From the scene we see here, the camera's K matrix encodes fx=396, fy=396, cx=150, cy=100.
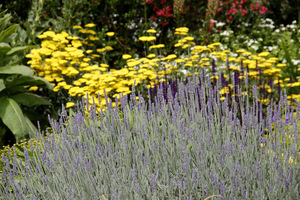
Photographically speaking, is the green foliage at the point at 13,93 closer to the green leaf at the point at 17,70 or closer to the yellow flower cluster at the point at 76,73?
the green leaf at the point at 17,70

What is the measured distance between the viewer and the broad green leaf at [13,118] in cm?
454

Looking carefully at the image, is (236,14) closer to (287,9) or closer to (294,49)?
(294,49)

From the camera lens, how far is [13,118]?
457 cm

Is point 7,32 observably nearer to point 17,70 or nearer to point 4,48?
point 4,48

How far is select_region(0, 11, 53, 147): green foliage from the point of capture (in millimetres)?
4555

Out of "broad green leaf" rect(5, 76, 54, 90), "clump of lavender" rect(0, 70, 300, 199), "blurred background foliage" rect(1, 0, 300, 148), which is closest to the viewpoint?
"clump of lavender" rect(0, 70, 300, 199)

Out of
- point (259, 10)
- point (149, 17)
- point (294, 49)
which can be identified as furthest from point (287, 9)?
point (149, 17)

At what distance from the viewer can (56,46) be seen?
5.50 meters

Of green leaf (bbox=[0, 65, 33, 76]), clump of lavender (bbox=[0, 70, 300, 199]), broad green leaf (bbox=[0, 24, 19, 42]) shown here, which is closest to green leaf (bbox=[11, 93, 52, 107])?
green leaf (bbox=[0, 65, 33, 76])

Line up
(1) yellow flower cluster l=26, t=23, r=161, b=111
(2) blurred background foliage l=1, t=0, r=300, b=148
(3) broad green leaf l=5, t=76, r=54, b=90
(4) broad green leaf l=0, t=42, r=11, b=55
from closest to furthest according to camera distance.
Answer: (4) broad green leaf l=0, t=42, r=11, b=55 → (3) broad green leaf l=5, t=76, r=54, b=90 → (1) yellow flower cluster l=26, t=23, r=161, b=111 → (2) blurred background foliage l=1, t=0, r=300, b=148

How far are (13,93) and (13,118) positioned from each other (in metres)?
0.67

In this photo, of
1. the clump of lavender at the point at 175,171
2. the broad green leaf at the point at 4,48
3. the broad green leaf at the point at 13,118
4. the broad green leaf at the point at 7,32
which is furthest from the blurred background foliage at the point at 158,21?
the clump of lavender at the point at 175,171

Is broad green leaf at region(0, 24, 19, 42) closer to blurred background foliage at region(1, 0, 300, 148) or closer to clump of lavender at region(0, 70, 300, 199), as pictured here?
blurred background foliage at region(1, 0, 300, 148)

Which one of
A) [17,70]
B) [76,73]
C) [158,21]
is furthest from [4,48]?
[158,21]
